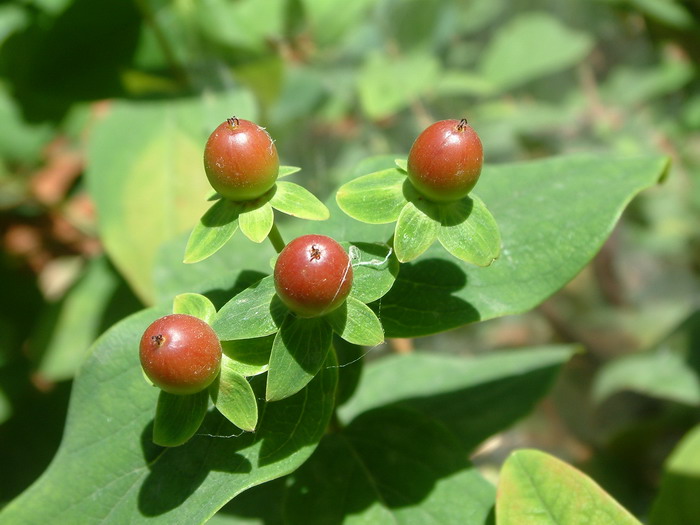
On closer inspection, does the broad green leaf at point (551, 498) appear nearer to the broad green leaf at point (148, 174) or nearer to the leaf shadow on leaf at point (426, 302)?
the leaf shadow on leaf at point (426, 302)

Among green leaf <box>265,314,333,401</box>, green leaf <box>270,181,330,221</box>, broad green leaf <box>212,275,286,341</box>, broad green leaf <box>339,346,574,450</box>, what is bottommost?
broad green leaf <box>339,346,574,450</box>

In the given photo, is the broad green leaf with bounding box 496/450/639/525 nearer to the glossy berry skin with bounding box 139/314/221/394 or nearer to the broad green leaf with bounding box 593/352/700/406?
the glossy berry skin with bounding box 139/314/221/394

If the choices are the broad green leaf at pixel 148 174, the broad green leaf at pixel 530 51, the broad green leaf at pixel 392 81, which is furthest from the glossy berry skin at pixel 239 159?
the broad green leaf at pixel 530 51

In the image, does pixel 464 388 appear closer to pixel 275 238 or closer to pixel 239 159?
pixel 275 238

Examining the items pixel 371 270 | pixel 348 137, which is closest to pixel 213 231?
pixel 371 270

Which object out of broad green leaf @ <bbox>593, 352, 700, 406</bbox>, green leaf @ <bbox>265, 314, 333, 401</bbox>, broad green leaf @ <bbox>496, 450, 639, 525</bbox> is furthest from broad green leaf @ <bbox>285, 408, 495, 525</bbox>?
broad green leaf @ <bbox>593, 352, 700, 406</bbox>

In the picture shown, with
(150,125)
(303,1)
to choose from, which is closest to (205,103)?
(150,125)

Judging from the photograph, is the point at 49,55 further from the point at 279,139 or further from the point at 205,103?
the point at 279,139
